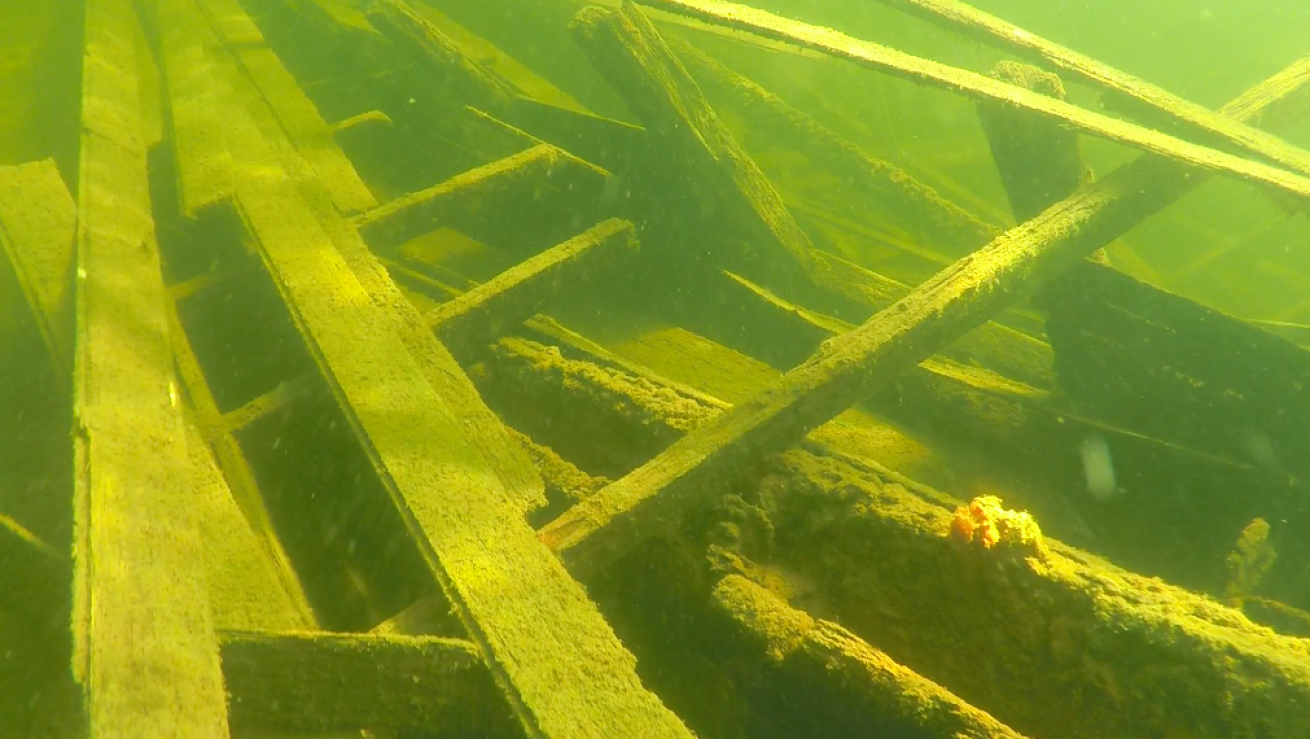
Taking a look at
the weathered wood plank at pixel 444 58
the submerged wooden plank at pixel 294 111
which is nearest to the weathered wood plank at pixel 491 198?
the submerged wooden plank at pixel 294 111

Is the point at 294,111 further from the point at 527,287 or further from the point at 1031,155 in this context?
the point at 1031,155

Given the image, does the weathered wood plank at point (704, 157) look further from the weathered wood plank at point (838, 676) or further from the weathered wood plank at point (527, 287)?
the weathered wood plank at point (838, 676)

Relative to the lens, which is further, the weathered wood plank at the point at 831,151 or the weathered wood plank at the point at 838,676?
the weathered wood plank at the point at 831,151

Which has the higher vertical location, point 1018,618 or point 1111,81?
point 1111,81

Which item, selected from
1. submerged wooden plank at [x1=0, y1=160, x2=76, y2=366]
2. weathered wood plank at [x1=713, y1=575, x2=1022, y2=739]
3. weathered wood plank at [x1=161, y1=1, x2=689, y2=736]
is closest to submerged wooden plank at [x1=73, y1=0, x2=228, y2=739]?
submerged wooden plank at [x1=0, y1=160, x2=76, y2=366]

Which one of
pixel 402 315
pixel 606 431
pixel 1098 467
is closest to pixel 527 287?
pixel 402 315

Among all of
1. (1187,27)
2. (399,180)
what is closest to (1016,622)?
(399,180)

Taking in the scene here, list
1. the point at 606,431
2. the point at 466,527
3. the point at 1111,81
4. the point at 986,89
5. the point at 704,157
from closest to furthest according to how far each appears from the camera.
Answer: the point at 466,527
the point at 606,431
the point at 986,89
the point at 704,157
the point at 1111,81

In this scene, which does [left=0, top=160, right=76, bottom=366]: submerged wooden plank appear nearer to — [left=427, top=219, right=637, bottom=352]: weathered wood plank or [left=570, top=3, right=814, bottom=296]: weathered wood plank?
[left=427, top=219, right=637, bottom=352]: weathered wood plank
